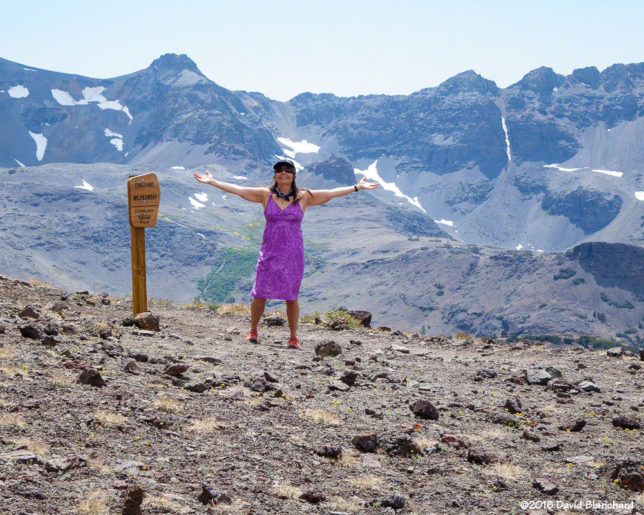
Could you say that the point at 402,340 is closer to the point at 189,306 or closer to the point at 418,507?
the point at 189,306

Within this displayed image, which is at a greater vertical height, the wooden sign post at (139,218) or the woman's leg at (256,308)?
the wooden sign post at (139,218)

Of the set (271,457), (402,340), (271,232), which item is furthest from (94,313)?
(271,457)

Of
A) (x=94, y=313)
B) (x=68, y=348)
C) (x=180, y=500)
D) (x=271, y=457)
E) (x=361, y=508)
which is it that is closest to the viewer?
(x=180, y=500)

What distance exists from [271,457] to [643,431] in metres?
4.42

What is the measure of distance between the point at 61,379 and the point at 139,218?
6605 mm

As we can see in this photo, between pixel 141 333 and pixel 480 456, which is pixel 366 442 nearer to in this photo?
pixel 480 456

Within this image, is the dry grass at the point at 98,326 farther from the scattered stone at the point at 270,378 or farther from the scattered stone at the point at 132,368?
the scattered stone at the point at 270,378

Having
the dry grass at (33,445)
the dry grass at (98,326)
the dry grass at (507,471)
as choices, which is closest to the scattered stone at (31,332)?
the dry grass at (98,326)

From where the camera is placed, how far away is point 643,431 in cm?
795

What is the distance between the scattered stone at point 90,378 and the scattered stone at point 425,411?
11.1 ft

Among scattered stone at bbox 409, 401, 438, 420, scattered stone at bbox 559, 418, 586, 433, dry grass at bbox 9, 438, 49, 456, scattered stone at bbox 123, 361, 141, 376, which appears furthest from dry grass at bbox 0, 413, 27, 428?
scattered stone at bbox 559, 418, 586, 433

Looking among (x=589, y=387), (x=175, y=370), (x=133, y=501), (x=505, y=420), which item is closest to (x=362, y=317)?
(x=589, y=387)

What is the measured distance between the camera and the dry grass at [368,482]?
5734mm

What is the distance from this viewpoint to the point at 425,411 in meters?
7.90
